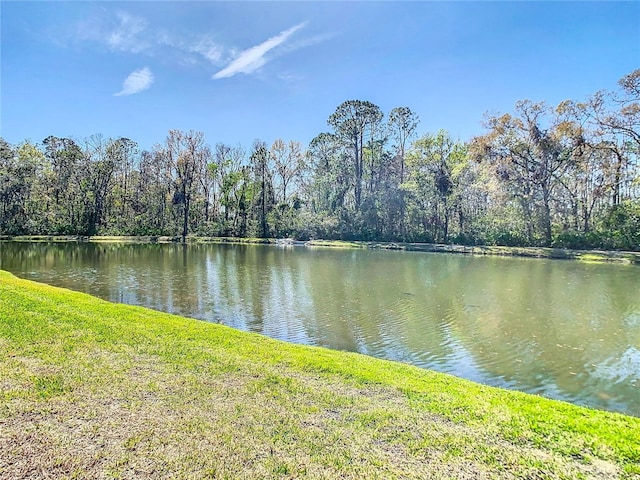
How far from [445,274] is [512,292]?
5823 mm

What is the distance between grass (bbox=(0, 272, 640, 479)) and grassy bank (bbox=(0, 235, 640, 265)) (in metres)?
32.5

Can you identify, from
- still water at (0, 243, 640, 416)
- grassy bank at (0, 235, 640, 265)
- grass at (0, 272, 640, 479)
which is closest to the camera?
grass at (0, 272, 640, 479)

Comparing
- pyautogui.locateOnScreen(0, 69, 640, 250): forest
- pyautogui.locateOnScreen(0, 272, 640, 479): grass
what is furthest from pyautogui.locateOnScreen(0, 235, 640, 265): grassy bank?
pyautogui.locateOnScreen(0, 272, 640, 479): grass

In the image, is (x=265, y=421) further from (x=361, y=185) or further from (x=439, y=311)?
(x=361, y=185)

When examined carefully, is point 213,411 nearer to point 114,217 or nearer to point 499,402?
point 499,402

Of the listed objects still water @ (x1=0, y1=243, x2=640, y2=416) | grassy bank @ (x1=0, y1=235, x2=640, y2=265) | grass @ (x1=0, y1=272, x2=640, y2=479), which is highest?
grassy bank @ (x1=0, y1=235, x2=640, y2=265)

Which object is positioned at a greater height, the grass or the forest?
the forest

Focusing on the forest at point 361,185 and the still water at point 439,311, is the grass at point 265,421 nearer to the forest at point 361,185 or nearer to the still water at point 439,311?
the still water at point 439,311

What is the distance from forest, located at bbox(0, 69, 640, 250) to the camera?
124ft

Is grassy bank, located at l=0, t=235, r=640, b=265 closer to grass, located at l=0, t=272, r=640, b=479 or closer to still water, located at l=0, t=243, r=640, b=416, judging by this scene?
still water, located at l=0, t=243, r=640, b=416

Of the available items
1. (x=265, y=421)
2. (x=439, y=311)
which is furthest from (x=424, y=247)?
(x=265, y=421)

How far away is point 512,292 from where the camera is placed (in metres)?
17.3

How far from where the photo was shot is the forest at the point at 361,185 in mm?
37750

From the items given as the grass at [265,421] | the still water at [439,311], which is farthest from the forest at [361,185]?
the grass at [265,421]
